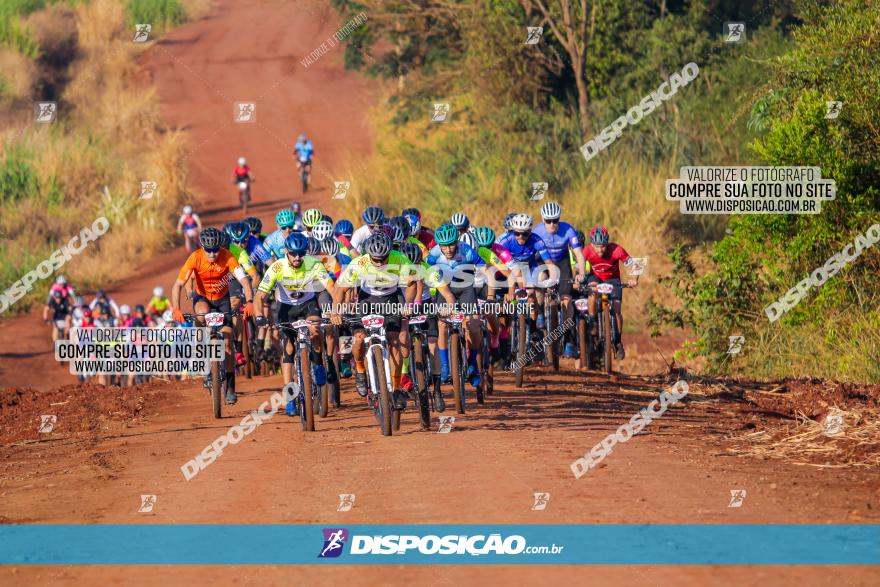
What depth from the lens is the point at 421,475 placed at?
11.5m

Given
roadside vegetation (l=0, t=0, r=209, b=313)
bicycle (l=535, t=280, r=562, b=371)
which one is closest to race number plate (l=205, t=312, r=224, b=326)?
bicycle (l=535, t=280, r=562, b=371)

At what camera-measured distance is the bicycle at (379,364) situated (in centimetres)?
1258

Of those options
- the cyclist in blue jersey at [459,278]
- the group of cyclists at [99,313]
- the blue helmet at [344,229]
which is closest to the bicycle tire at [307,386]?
the cyclist in blue jersey at [459,278]

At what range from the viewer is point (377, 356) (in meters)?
12.6

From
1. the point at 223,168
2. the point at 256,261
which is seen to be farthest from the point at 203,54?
the point at 256,261

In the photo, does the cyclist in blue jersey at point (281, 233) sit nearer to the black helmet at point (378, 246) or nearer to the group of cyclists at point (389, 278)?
the group of cyclists at point (389, 278)

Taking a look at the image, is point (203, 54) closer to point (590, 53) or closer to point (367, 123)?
point (367, 123)

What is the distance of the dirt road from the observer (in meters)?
8.91

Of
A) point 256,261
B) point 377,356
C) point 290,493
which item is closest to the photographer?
point 290,493

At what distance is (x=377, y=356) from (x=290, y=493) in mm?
1972

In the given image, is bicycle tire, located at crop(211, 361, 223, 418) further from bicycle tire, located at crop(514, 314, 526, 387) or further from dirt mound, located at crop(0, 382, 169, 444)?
bicycle tire, located at crop(514, 314, 526, 387)

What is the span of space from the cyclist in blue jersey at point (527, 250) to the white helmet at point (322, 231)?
7.17ft

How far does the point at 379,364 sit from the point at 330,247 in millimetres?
3949

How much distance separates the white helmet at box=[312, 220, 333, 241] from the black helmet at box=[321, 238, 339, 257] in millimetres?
371
